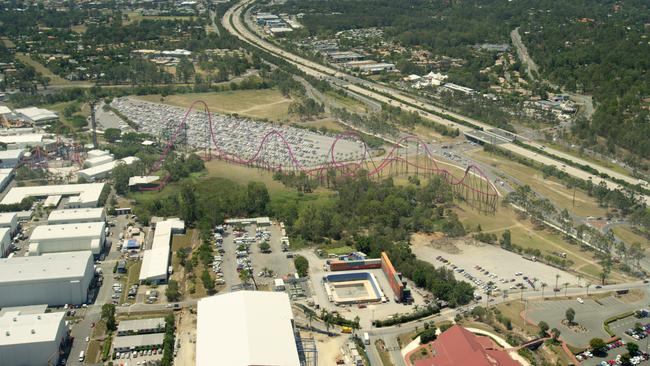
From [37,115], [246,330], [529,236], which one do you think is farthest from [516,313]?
[37,115]

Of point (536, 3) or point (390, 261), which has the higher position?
point (536, 3)

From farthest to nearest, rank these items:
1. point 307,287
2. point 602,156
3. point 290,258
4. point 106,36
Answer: point 106,36 → point 602,156 → point 290,258 → point 307,287

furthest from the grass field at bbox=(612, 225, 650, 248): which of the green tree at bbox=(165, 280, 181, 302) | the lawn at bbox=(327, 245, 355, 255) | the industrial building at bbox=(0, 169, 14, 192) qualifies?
the industrial building at bbox=(0, 169, 14, 192)

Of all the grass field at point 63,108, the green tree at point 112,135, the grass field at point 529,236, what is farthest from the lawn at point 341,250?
the grass field at point 63,108

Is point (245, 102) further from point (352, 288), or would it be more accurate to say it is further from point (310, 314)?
point (310, 314)

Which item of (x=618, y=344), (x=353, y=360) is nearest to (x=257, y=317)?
(x=353, y=360)

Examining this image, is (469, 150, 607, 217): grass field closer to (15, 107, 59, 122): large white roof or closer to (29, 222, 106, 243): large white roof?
(29, 222, 106, 243): large white roof

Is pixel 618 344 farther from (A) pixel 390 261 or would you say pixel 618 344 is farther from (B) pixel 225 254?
(B) pixel 225 254

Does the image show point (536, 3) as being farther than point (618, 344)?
Yes

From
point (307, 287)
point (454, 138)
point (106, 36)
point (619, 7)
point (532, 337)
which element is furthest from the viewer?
point (619, 7)
